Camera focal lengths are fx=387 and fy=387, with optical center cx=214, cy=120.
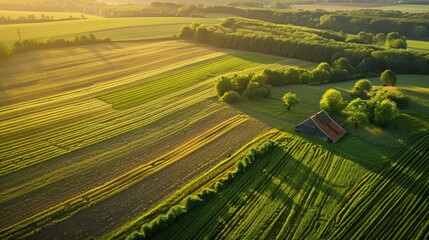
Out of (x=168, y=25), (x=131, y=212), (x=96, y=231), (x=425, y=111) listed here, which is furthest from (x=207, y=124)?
(x=168, y=25)

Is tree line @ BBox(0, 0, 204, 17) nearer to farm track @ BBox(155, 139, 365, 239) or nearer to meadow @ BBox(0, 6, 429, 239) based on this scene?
meadow @ BBox(0, 6, 429, 239)

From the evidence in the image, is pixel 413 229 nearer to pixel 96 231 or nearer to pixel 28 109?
pixel 96 231

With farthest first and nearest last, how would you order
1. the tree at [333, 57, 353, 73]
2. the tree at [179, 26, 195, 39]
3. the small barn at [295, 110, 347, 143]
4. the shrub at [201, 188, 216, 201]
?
the tree at [179, 26, 195, 39], the tree at [333, 57, 353, 73], the small barn at [295, 110, 347, 143], the shrub at [201, 188, 216, 201]

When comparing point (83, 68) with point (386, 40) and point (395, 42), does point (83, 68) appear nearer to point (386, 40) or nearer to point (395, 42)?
point (395, 42)

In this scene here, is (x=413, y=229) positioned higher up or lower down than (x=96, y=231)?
higher up

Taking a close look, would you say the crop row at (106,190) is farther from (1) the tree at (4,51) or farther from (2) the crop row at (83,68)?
(1) the tree at (4,51)

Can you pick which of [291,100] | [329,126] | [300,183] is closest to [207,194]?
[300,183]

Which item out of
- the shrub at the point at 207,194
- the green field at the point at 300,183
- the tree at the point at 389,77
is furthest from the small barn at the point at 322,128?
the tree at the point at 389,77

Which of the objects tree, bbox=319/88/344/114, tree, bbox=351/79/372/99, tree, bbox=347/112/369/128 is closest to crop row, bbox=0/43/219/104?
tree, bbox=319/88/344/114
